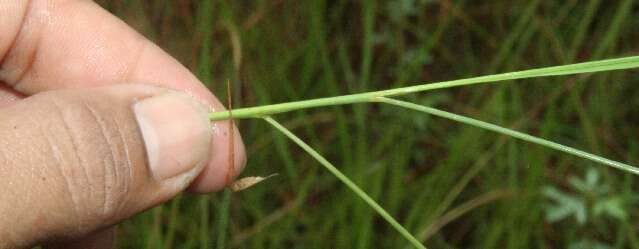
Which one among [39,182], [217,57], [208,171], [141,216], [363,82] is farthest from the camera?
[217,57]

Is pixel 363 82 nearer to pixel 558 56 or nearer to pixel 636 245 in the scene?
pixel 558 56

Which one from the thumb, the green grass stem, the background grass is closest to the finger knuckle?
the thumb

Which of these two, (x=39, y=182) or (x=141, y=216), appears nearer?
(x=39, y=182)

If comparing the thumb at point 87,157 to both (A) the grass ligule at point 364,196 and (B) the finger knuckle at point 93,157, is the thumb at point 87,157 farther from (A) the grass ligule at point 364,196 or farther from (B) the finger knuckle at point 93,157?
(A) the grass ligule at point 364,196

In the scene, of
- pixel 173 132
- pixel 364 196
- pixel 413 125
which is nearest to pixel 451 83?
pixel 364 196

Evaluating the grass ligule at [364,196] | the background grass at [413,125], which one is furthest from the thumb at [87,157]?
the background grass at [413,125]

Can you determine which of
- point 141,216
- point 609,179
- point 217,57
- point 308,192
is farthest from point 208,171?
point 609,179

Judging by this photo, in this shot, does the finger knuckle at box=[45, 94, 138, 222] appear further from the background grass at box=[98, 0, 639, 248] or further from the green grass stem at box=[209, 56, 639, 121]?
the background grass at box=[98, 0, 639, 248]

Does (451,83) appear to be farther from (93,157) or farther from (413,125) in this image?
(413,125)
